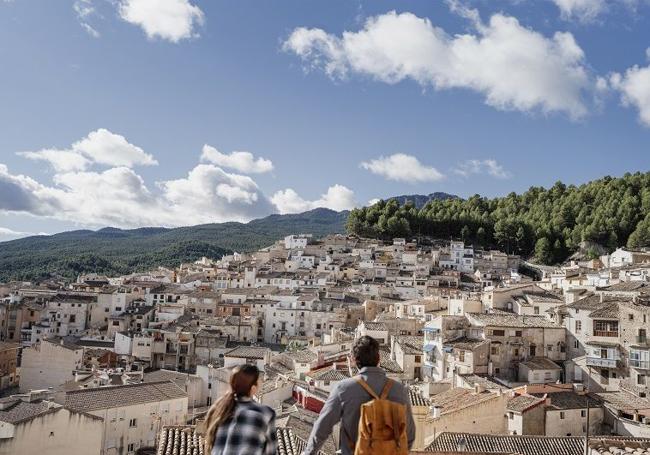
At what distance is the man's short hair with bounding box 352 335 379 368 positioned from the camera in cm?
518

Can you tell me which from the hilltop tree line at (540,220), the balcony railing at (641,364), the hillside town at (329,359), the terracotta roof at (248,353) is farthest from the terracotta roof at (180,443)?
the hilltop tree line at (540,220)

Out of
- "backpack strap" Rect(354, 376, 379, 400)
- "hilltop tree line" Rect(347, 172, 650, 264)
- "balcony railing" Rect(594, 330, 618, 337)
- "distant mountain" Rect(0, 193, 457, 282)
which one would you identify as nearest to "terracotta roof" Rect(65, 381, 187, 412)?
"balcony railing" Rect(594, 330, 618, 337)

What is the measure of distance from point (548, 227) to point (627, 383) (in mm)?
66797

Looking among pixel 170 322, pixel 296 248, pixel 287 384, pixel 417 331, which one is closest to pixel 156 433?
pixel 287 384

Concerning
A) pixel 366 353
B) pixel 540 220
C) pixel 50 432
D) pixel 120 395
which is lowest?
pixel 50 432

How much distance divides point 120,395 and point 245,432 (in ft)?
79.1

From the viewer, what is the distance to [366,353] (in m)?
5.19

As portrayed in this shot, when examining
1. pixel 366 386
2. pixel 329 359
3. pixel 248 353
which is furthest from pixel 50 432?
pixel 248 353

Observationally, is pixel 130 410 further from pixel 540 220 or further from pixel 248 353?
pixel 540 220

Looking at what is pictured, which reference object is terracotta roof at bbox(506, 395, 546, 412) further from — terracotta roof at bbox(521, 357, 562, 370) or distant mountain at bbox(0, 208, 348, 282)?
distant mountain at bbox(0, 208, 348, 282)

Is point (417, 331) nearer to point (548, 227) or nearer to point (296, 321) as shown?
point (296, 321)

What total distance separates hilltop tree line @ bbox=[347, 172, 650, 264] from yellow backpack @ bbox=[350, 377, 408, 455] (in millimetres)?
85037

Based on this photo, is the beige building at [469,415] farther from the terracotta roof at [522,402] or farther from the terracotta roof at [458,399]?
the terracotta roof at [522,402]

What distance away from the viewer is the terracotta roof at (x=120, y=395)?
81.1 ft
